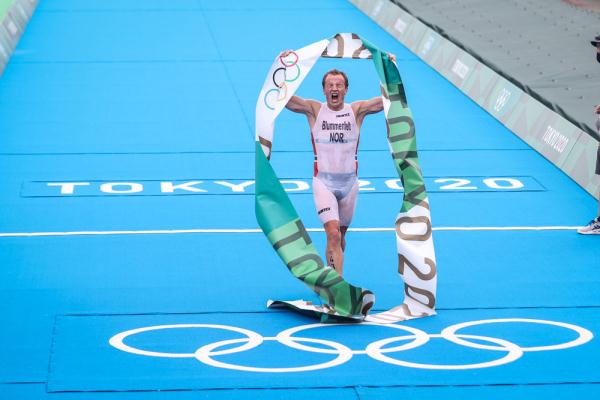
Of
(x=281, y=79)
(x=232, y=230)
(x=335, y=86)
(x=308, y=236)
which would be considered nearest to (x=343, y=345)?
(x=308, y=236)

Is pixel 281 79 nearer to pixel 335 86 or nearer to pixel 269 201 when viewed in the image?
pixel 335 86

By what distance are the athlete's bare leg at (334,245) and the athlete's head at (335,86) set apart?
47.0 inches

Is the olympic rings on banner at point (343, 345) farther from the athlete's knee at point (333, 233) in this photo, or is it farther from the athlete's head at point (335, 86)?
the athlete's head at point (335, 86)

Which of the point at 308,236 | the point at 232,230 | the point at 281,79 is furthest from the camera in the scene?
the point at 232,230

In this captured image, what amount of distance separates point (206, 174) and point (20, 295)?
16.6 ft

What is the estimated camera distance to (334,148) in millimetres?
11312

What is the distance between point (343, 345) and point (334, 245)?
1260 millimetres

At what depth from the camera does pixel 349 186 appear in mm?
11422

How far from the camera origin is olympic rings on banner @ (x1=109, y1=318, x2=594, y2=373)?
9.94m

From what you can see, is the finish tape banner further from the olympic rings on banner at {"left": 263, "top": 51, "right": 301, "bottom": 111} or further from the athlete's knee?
the athlete's knee

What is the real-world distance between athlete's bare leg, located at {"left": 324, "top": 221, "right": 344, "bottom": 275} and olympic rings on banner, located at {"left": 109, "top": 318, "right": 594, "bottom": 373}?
727mm

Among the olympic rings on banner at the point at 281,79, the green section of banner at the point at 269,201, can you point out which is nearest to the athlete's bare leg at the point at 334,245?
the green section of banner at the point at 269,201

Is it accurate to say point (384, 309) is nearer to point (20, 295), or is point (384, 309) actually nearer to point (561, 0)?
point (20, 295)

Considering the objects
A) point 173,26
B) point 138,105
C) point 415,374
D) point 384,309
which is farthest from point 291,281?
point 173,26
